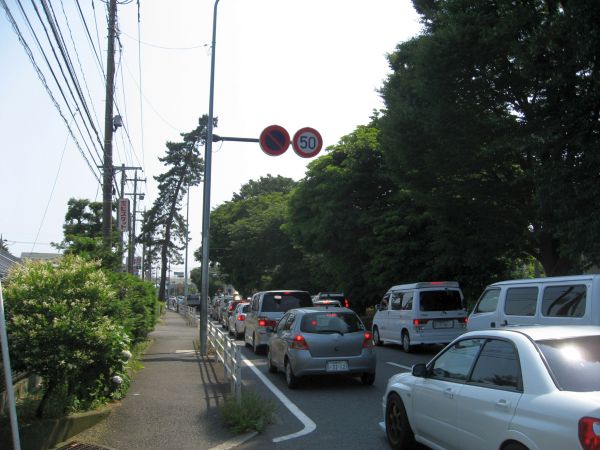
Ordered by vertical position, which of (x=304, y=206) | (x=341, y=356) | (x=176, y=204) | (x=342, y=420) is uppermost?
(x=176, y=204)

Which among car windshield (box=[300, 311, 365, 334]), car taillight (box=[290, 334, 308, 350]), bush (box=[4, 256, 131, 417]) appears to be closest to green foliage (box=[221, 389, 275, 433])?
bush (box=[4, 256, 131, 417])

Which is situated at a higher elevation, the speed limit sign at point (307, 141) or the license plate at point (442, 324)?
the speed limit sign at point (307, 141)

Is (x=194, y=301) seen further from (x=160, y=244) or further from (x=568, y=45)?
(x=568, y=45)

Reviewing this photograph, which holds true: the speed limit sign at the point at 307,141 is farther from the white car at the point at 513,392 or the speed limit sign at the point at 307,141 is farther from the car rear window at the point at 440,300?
the white car at the point at 513,392

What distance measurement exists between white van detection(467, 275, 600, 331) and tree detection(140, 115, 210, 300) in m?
42.8

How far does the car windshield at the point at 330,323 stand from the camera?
1103 centimetres

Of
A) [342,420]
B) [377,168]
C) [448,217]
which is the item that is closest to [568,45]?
[448,217]

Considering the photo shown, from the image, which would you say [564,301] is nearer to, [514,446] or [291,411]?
[291,411]

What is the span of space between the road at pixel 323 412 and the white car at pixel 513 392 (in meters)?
1.38

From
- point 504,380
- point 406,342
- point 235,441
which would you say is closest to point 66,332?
point 235,441

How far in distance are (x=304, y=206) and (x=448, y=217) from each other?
1284 centimetres

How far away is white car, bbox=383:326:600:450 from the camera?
3.98 meters

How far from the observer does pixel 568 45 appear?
1184cm

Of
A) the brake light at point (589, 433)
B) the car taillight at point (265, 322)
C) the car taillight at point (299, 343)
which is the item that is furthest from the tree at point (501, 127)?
the brake light at point (589, 433)
